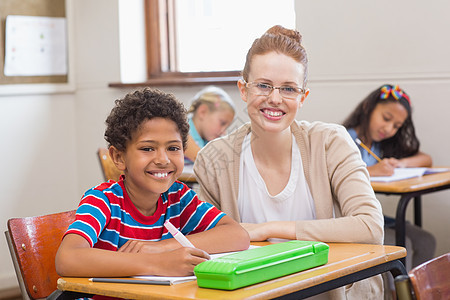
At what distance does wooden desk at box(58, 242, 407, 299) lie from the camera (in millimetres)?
1217

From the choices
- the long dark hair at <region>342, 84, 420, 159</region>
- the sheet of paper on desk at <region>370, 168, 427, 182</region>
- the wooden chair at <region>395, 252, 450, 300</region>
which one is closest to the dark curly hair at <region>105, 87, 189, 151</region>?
the wooden chair at <region>395, 252, 450, 300</region>

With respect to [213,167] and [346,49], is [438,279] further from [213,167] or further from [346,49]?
[346,49]

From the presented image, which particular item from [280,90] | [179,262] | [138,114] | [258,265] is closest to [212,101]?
[280,90]

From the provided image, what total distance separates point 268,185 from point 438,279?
745 millimetres

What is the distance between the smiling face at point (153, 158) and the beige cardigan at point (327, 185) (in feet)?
1.20

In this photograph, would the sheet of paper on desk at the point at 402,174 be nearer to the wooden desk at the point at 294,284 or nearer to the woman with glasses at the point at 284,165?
the woman with glasses at the point at 284,165

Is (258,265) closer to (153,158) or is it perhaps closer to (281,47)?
(153,158)

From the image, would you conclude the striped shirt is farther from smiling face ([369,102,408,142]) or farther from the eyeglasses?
smiling face ([369,102,408,142])

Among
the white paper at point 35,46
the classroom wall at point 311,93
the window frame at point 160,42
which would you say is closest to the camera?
the classroom wall at point 311,93

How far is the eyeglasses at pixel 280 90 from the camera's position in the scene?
6.28ft

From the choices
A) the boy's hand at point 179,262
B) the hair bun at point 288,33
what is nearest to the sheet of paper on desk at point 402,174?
the hair bun at point 288,33

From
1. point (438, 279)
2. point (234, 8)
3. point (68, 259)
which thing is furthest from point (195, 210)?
point (234, 8)

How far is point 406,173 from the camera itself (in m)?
3.11

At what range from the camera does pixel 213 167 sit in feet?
6.75
